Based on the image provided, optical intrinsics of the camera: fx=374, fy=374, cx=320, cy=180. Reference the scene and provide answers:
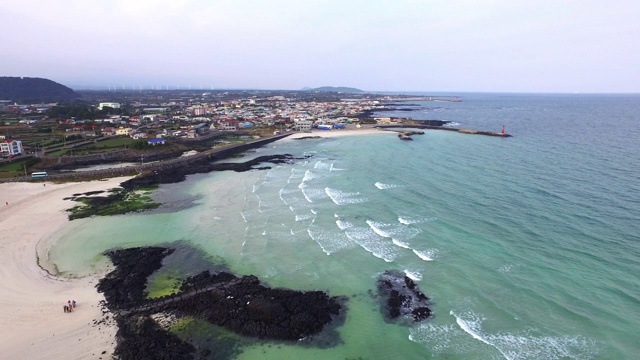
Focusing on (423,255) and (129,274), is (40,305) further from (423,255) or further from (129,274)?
(423,255)

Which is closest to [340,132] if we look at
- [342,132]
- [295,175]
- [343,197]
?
[342,132]

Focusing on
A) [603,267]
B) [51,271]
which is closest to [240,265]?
[51,271]

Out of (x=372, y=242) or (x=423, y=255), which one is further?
(x=372, y=242)

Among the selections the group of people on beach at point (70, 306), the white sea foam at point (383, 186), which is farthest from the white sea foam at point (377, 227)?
the group of people on beach at point (70, 306)

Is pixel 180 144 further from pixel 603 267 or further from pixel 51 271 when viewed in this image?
pixel 603 267

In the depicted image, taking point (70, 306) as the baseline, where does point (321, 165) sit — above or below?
above

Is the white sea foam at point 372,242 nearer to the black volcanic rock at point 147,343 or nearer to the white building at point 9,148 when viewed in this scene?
the black volcanic rock at point 147,343
